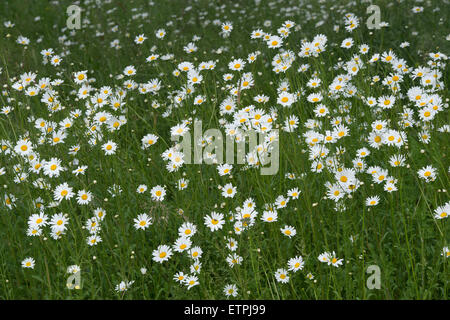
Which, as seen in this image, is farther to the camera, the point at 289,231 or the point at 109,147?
the point at 109,147

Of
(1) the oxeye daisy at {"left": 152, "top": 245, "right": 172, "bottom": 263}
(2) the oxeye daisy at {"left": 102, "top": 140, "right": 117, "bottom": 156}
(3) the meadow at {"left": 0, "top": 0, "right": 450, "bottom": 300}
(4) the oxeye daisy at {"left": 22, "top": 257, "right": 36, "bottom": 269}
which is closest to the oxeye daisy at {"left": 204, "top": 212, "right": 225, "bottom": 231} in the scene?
(3) the meadow at {"left": 0, "top": 0, "right": 450, "bottom": 300}

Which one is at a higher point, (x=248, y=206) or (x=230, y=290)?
(x=248, y=206)

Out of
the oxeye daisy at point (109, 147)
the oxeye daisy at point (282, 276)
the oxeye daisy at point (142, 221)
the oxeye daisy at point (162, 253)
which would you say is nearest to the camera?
the oxeye daisy at point (282, 276)

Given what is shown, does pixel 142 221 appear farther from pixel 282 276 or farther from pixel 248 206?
pixel 282 276

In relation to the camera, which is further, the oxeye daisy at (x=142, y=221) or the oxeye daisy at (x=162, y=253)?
the oxeye daisy at (x=142, y=221)

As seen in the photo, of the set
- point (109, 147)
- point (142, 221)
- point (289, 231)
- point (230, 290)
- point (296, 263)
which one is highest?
point (109, 147)

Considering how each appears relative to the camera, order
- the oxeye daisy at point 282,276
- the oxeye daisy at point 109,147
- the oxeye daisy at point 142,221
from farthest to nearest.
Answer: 1. the oxeye daisy at point 109,147
2. the oxeye daisy at point 142,221
3. the oxeye daisy at point 282,276

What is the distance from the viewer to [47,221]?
10.3ft

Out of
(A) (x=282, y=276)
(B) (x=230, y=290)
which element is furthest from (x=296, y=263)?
(B) (x=230, y=290)

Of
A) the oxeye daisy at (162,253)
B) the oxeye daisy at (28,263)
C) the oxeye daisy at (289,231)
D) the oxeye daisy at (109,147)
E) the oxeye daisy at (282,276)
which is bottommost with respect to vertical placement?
the oxeye daisy at (282,276)

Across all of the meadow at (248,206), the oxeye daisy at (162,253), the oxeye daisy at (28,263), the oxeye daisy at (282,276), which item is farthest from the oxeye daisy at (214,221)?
the oxeye daisy at (28,263)

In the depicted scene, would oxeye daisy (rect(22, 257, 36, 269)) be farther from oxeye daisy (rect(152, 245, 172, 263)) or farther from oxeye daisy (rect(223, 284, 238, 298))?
oxeye daisy (rect(223, 284, 238, 298))

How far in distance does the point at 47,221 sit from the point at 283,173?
58.5 inches

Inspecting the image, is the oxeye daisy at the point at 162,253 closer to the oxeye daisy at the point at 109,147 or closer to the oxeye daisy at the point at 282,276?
the oxeye daisy at the point at 282,276
